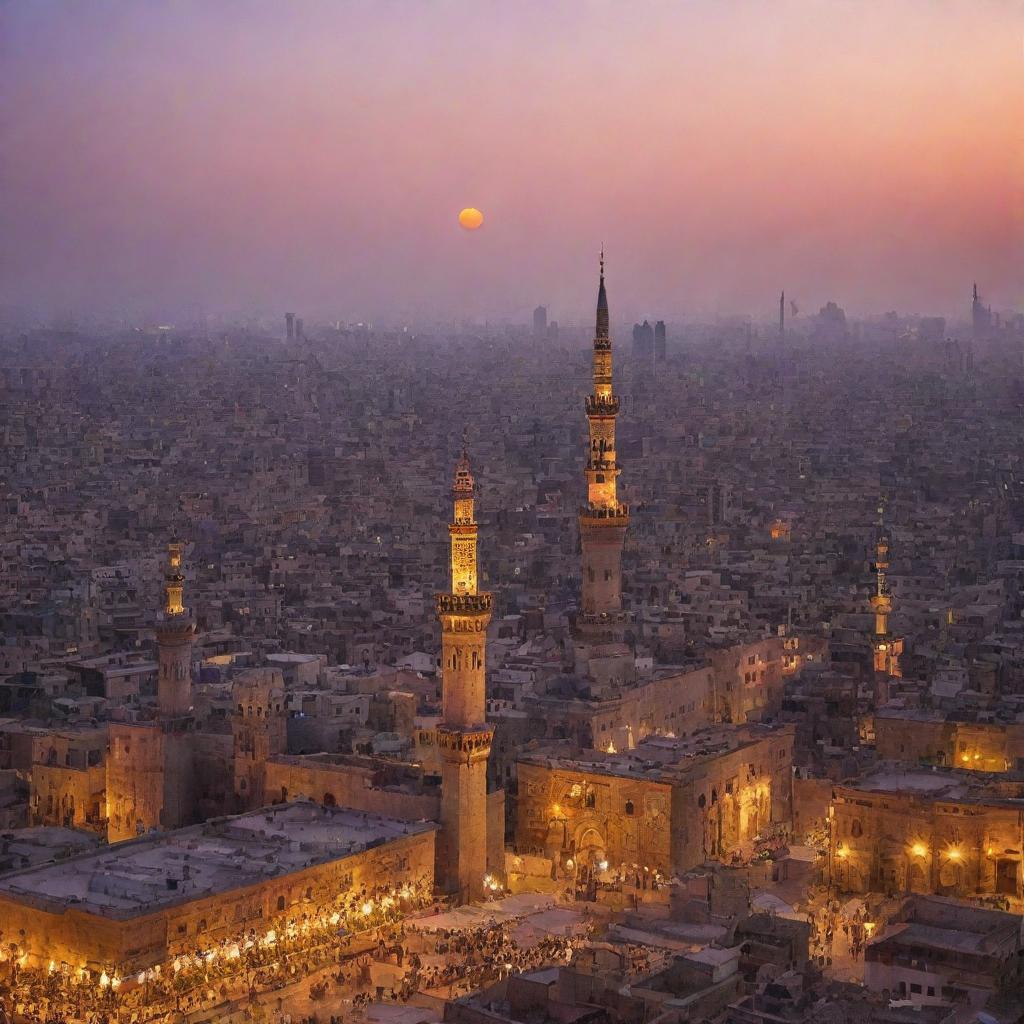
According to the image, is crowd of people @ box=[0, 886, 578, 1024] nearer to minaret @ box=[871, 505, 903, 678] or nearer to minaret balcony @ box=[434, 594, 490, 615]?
minaret balcony @ box=[434, 594, 490, 615]

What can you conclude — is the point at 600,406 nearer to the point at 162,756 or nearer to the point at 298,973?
the point at 162,756

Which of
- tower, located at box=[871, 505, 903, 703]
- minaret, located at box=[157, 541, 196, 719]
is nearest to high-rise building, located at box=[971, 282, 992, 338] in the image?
tower, located at box=[871, 505, 903, 703]

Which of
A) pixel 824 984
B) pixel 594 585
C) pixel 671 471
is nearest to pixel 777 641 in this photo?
pixel 594 585

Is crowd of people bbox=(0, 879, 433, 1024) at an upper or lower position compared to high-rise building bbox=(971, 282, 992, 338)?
lower

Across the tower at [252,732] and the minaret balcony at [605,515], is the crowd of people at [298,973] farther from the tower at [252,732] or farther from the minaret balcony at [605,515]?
the minaret balcony at [605,515]

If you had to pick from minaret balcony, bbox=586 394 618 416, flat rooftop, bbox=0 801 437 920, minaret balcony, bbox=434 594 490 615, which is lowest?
flat rooftop, bbox=0 801 437 920

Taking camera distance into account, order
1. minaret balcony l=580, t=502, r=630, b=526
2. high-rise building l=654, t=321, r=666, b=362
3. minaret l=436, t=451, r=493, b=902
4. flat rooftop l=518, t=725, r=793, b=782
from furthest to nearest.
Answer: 1. high-rise building l=654, t=321, r=666, b=362
2. minaret balcony l=580, t=502, r=630, b=526
3. flat rooftop l=518, t=725, r=793, b=782
4. minaret l=436, t=451, r=493, b=902

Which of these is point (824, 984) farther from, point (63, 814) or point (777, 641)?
point (777, 641)
